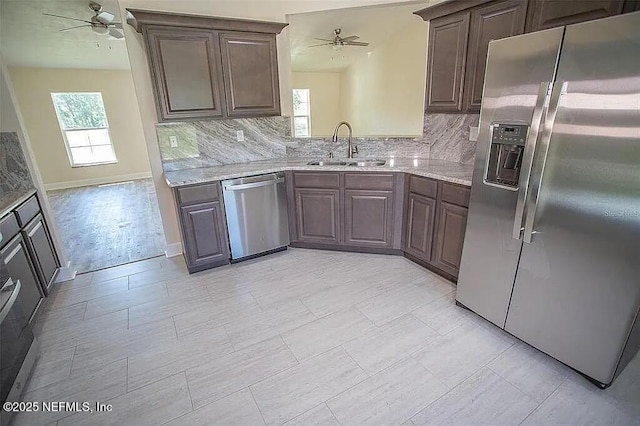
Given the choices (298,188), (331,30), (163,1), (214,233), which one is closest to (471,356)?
(298,188)

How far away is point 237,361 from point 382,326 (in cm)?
97

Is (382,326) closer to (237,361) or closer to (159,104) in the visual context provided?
(237,361)

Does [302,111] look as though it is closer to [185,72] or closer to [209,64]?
[209,64]

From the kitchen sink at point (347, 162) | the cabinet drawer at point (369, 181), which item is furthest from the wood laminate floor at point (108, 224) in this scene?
the cabinet drawer at point (369, 181)

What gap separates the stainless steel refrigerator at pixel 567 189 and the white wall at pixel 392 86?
3.67m

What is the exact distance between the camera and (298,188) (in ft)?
10.3

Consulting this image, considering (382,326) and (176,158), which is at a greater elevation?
(176,158)

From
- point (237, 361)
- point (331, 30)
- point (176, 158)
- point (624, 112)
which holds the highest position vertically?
point (331, 30)

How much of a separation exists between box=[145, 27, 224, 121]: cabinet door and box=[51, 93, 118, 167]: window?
5431 millimetres

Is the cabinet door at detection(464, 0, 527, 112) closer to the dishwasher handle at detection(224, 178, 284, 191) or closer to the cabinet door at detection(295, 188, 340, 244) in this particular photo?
the cabinet door at detection(295, 188, 340, 244)

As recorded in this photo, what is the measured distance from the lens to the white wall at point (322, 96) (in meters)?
8.27

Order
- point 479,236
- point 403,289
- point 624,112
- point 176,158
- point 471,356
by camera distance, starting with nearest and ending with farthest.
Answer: point 624,112 → point 471,356 → point 479,236 → point 403,289 → point 176,158

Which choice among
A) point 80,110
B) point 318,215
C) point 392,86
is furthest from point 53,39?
point 392,86

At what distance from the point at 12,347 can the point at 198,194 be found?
1.51 meters
